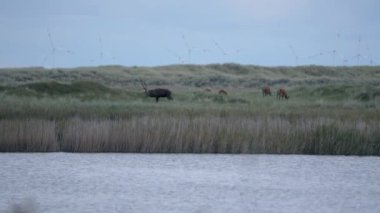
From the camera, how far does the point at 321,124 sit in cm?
1820

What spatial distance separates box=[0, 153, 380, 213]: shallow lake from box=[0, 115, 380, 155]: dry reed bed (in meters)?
0.45

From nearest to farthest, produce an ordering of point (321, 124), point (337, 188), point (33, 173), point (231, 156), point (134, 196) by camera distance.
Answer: point (134, 196) < point (337, 188) < point (33, 173) < point (231, 156) < point (321, 124)

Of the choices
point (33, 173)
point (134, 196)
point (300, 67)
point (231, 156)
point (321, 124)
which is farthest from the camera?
point (300, 67)

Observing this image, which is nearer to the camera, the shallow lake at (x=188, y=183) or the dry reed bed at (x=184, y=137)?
the shallow lake at (x=188, y=183)

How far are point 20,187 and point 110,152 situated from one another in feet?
16.6

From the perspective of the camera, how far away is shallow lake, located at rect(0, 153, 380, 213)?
426 inches

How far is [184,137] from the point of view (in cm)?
1734

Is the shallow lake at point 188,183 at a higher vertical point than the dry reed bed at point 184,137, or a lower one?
lower

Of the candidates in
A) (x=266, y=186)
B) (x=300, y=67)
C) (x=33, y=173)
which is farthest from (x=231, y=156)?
(x=300, y=67)

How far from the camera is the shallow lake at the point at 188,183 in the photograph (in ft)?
35.5

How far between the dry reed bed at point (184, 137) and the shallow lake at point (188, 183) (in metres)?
0.45

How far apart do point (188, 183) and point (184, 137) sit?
4.48 m

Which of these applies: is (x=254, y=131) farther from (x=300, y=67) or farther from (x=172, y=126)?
(x=300, y=67)

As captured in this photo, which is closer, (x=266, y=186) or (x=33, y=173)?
(x=266, y=186)
